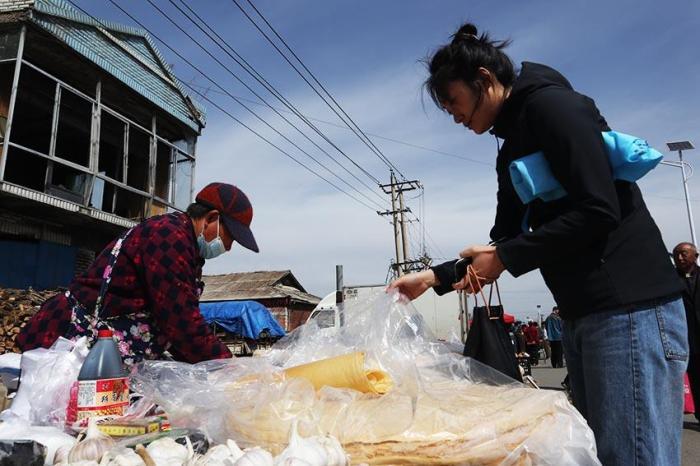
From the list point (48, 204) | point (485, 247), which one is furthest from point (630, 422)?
point (48, 204)

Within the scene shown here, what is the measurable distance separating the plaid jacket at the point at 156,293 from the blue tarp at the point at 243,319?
16.1 m

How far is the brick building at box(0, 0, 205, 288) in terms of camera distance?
8836 mm

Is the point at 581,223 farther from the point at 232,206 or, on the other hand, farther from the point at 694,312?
the point at 694,312

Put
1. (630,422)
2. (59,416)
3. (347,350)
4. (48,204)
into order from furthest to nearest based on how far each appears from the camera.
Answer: (48,204) → (347,350) → (59,416) → (630,422)

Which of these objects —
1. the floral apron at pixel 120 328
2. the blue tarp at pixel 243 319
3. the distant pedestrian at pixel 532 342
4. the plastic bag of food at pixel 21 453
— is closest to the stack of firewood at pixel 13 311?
the floral apron at pixel 120 328

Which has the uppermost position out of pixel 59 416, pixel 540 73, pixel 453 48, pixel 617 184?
pixel 453 48

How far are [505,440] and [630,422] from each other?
50 centimetres

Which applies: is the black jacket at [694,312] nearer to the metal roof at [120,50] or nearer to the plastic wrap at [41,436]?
the plastic wrap at [41,436]

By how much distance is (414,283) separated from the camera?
5.97 feet

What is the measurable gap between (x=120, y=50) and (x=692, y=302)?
38.5 ft

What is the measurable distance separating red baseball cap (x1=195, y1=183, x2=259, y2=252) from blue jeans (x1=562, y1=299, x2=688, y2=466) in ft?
5.90

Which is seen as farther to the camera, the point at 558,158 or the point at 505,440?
the point at 558,158

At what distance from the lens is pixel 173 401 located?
151 cm

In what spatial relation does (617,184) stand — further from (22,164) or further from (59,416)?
(22,164)
